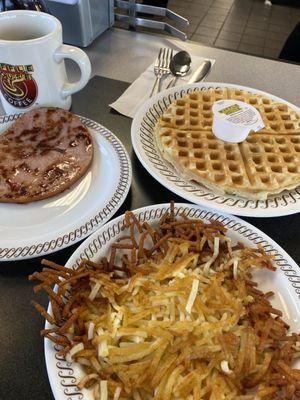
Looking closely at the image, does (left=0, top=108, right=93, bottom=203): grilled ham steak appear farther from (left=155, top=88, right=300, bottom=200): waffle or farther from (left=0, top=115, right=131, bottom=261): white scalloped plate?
(left=155, top=88, right=300, bottom=200): waffle

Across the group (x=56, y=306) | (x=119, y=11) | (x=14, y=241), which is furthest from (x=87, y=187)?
(x=119, y=11)

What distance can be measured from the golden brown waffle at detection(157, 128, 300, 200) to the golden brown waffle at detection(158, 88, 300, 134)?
0.03 m

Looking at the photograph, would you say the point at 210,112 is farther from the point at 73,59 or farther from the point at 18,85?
the point at 18,85

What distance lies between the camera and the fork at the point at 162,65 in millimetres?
1406

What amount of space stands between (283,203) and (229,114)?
0.31m

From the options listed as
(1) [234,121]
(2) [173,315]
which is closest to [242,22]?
(1) [234,121]

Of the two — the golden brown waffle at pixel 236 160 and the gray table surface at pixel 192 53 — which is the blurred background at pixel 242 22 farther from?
the golden brown waffle at pixel 236 160

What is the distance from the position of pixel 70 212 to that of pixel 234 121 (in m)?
0.54

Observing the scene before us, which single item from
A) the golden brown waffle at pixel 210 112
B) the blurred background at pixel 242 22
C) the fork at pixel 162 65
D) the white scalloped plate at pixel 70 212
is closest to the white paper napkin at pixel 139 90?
the fork at pixel 162 65

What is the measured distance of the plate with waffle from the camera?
0.90 m

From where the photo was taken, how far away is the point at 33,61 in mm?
962

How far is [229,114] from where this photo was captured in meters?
1.03

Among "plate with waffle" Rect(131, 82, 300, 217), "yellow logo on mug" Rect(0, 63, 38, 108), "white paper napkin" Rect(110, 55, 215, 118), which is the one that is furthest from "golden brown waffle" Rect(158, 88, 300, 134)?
"yellow logo on mug" Rect(0, 63, 38, 108)

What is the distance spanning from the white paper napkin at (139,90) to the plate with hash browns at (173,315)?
Result: 0.58 meters
